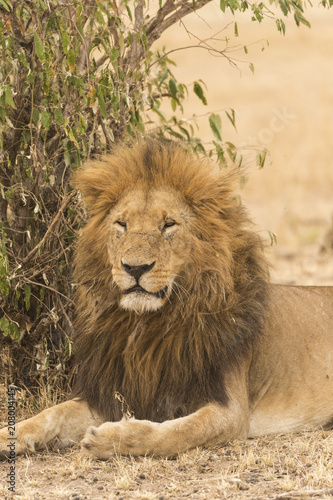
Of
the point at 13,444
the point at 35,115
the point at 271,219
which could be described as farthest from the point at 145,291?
the point at 271,219

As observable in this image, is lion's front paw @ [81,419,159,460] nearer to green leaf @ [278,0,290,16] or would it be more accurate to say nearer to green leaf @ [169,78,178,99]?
green leaf @ [278,0,290,16]

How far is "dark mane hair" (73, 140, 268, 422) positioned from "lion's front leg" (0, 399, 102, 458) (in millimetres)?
98

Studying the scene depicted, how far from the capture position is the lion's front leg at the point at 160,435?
4250mm

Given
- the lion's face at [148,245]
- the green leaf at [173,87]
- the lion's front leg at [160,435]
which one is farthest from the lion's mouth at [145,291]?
the green leaf at [173,87]

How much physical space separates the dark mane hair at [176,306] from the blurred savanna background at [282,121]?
45cm

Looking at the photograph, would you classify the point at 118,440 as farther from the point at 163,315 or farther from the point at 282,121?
the point at 282,121

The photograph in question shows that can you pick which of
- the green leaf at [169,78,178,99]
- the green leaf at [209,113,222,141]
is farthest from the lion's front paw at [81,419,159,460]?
the green leaf at [169,78,178,99]

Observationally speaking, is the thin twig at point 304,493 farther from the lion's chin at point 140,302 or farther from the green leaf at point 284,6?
the green leaf at point 284,6

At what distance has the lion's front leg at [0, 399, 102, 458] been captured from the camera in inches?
175

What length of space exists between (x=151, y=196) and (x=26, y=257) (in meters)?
1.15

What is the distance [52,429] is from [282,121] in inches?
133

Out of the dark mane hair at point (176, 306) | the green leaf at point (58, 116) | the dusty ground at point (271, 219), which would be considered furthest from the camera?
the green leaf at point (58, 116)

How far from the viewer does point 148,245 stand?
14.2ft

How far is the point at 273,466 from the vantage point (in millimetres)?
4172
